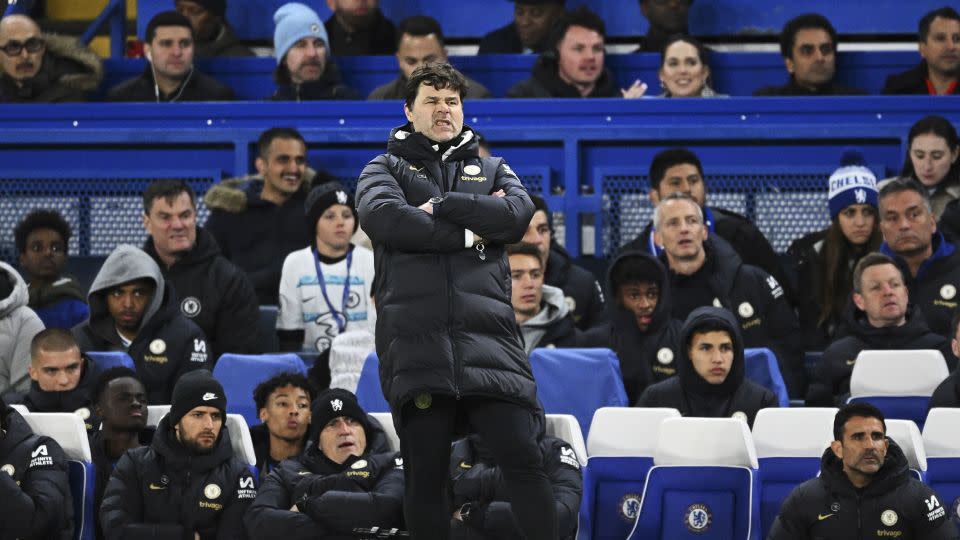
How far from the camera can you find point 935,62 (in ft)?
33.7

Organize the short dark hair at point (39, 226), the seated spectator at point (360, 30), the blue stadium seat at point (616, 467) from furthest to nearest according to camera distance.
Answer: the seated spectator at point (360, 30) < the short dark hair at point (39, 226) < the blue stadium seat at point (616, 467)

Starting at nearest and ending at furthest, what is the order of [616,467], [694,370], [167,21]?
[616,467] < [694,370] < [167,21]

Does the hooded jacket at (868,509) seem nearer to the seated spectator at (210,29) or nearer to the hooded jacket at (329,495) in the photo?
the hooded jacket at (329,495)

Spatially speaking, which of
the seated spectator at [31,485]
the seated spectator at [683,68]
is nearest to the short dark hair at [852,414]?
the seated spectator at [31,485]

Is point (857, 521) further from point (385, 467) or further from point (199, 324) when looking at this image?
point (199, 324)

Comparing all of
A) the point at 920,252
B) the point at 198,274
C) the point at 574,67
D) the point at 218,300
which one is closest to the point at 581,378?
the point at 920,252

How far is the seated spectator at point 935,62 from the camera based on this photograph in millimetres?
10180

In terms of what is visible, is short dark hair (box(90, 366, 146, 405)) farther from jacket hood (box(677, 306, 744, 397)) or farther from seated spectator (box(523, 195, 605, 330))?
jacket hood (box(677, 306, 744, 397))

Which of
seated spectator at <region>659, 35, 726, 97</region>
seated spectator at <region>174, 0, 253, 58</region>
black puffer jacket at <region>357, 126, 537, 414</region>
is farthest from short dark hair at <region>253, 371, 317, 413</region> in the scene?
seated spectator at <region>174, 0, 253, 58</region>

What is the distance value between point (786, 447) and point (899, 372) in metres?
0.89

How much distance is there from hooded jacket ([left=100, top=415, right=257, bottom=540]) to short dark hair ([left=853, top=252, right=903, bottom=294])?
3.16m

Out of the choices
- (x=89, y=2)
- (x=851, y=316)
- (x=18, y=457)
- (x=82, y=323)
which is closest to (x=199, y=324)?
(x=82, y=323)

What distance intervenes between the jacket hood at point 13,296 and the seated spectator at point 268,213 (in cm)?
149

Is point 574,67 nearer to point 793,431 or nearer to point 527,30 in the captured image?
point 527,30
